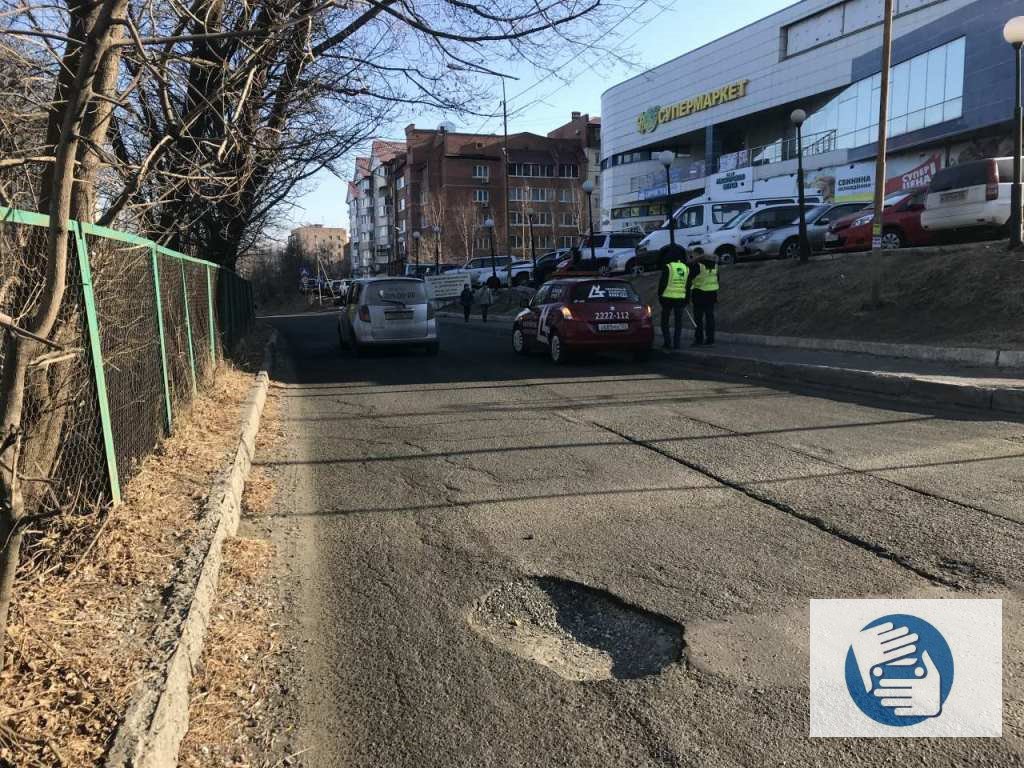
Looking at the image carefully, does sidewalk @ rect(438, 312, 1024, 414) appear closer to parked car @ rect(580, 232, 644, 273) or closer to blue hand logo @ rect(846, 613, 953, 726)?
blue hand logo @ rect(846, 613, 953, 726)

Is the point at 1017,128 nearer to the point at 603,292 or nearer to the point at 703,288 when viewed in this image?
the point at 703,288

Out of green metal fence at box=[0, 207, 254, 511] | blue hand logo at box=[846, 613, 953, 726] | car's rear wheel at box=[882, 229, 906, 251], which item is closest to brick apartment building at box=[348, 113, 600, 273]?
car's rear wheel at box=[882, 229, 906, 251]

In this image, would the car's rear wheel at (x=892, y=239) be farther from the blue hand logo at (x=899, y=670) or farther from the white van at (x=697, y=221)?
the blue hand logo at (x=899, y=670)

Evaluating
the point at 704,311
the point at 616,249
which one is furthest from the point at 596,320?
the point at 616,249

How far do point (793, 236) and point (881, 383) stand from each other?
11.3 meters

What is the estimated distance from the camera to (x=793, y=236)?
19656 mm

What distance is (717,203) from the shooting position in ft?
77.4

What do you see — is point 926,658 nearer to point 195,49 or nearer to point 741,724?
point 741,724

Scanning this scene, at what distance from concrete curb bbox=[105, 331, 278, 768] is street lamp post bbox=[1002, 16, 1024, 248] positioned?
12.9 meters

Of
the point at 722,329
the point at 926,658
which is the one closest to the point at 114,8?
the point at 926,658

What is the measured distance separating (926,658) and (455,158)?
83.2 metres

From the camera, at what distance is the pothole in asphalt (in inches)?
124

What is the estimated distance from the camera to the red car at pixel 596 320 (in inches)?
512

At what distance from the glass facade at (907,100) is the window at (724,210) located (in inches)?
500
